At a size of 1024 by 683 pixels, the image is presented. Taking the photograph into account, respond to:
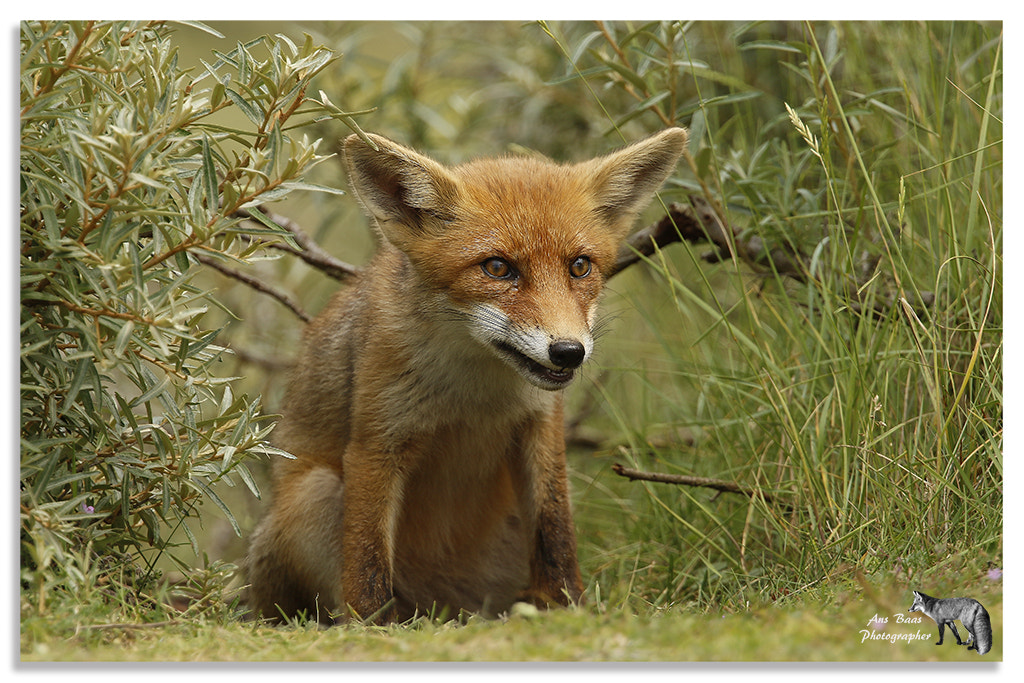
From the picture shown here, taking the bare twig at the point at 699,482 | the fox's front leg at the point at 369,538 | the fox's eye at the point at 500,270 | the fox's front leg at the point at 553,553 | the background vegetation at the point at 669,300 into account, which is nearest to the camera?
the background vegetation at the point at 669,300

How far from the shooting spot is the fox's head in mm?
3678

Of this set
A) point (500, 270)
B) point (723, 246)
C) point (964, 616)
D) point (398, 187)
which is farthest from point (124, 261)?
point (964, 616)

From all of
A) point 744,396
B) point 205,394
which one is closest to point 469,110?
point 744,396

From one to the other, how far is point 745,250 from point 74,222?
10.9ft

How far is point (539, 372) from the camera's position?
144 inches

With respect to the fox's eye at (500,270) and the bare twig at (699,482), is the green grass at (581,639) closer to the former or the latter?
the bare twig at (699,482)

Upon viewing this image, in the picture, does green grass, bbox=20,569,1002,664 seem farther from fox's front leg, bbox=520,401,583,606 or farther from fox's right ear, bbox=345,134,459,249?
fox's right ear, bbox=345,134,459,249

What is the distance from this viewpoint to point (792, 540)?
432 cm

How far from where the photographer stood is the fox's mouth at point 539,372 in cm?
365

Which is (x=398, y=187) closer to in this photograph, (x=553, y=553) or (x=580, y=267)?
(x=580, y=267)

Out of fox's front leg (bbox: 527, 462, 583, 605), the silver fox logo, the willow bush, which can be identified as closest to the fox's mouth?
fox's front leg (bbox: 527, 462, 583, 605)

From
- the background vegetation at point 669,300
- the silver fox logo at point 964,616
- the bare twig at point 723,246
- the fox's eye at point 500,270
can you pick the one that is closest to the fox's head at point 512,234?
the fox's eye at point 500,270

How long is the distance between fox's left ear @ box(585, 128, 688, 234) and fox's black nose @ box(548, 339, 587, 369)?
0.98 meters

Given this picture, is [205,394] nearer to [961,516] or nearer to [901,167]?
[961,516]
